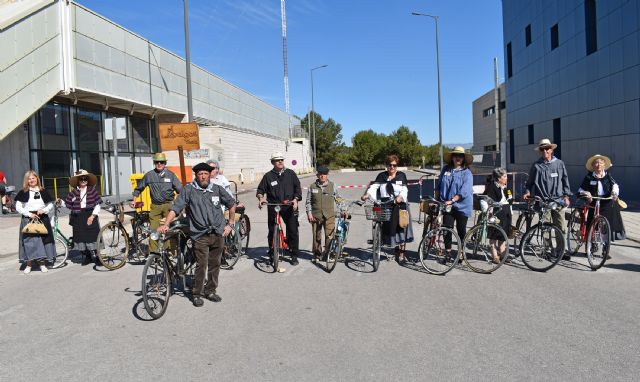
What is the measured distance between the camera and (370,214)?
7652 mm

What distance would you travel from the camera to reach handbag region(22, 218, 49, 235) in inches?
308

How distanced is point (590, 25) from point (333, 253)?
18436 millimetres

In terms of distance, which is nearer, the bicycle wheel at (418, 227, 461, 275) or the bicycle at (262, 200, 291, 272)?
the bicycle wheel at (418, 227, 461, 275)

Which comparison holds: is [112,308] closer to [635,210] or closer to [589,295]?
[589,295]

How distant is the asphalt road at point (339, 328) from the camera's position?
3.94 metres

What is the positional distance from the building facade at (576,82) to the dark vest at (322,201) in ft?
41.8

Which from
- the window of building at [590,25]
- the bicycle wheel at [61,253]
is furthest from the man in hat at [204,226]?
the window of building at [590,25]

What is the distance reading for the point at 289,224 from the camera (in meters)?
8.03

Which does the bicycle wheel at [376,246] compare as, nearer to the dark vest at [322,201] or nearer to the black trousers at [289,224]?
the dark vest at [322,201]

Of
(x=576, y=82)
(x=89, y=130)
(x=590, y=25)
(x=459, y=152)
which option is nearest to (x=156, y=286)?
(x=459, y=152)

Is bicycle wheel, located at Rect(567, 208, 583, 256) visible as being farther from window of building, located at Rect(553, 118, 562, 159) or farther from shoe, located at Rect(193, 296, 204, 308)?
window of building, located at Rect(553, 118, 562, 159)

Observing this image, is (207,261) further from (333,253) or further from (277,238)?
(333,253)

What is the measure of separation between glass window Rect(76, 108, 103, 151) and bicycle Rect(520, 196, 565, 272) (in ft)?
65.2

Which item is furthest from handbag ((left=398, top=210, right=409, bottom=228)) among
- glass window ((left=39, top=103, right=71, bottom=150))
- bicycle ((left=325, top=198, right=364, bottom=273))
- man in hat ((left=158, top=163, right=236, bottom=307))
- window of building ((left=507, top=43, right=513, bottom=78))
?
window of building ((left=507, top=43, right=513, bottom=78))
